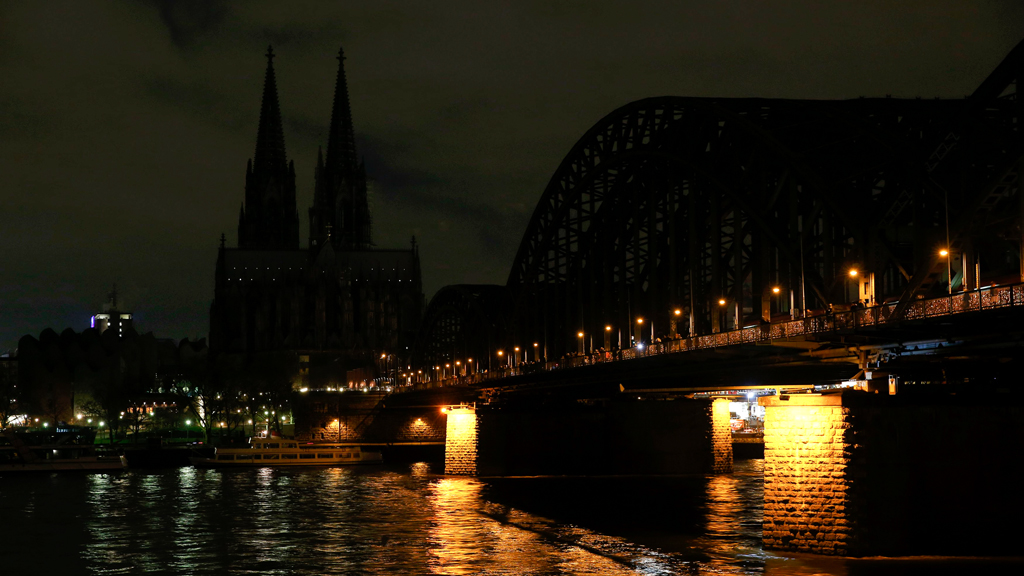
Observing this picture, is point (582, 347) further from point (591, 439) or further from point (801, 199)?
point (801, 199)

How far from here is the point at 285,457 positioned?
137m

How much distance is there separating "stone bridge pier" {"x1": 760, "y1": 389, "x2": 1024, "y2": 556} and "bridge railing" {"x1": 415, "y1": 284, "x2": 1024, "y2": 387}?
336 cm

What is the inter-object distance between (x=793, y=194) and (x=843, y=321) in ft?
47.5

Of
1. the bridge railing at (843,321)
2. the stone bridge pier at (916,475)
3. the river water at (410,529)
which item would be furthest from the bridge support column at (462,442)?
the stone bridge pier at (916,475)

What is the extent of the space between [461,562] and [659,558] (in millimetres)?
7697

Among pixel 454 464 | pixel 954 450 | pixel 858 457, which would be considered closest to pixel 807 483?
pixel 858 457

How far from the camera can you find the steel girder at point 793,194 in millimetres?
50031

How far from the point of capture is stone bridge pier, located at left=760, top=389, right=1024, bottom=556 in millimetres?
43281

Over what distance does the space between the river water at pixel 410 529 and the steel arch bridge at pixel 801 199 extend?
11.0 metres

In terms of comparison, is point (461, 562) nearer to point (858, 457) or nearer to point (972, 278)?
point (858, 457)

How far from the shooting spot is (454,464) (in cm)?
10575

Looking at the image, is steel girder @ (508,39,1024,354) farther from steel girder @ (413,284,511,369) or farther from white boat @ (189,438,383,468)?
white boat @ (189,438,383,468)

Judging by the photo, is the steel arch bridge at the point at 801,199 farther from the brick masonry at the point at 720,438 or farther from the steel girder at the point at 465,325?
the steel girder at the point at 465,325

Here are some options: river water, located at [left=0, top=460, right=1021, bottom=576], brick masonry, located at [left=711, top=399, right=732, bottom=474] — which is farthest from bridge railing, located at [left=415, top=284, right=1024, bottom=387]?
brick masonry, located at [left=711, top=399, right=732, bottom=474]
